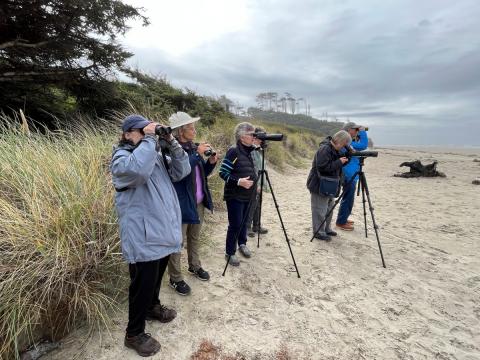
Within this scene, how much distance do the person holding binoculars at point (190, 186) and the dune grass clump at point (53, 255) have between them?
57 centimetres

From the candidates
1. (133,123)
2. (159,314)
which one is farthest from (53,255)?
(133,123)

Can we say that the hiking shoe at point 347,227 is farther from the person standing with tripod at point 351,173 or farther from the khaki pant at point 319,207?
the khaki pant at point 319,207

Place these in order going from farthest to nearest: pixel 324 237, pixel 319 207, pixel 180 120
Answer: pixel 324 237
pixel 319 207
pixel 180 120

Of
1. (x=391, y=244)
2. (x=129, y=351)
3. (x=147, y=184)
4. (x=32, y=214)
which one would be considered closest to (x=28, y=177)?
(x=32, y=214)

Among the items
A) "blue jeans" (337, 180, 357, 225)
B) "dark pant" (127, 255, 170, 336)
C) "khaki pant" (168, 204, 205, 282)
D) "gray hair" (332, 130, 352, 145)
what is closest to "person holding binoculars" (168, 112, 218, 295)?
"khaki pant" (168, 204, 205, 282)

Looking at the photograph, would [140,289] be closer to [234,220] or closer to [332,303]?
[234,220]

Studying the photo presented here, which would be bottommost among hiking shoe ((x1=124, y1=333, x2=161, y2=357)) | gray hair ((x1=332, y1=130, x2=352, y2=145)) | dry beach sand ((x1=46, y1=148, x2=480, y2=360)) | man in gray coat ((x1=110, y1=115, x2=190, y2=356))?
dry beach sand ((x1=46, y1=148, x2=480, y2=360))

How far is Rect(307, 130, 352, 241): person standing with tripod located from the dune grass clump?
9.85 feet

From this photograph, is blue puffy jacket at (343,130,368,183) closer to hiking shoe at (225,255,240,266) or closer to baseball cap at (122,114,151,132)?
hiking shoe at (225,255,240,266)

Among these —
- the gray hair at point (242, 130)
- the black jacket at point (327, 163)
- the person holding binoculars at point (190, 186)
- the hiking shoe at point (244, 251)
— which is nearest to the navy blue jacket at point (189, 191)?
the person holding binoculars at point (190, 186)

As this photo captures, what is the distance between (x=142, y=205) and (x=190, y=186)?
888 mm

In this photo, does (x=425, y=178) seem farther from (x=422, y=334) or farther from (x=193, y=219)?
(x=193, y=219)

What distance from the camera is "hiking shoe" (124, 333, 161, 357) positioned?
2289 millimetres

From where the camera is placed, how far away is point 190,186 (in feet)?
9.79
